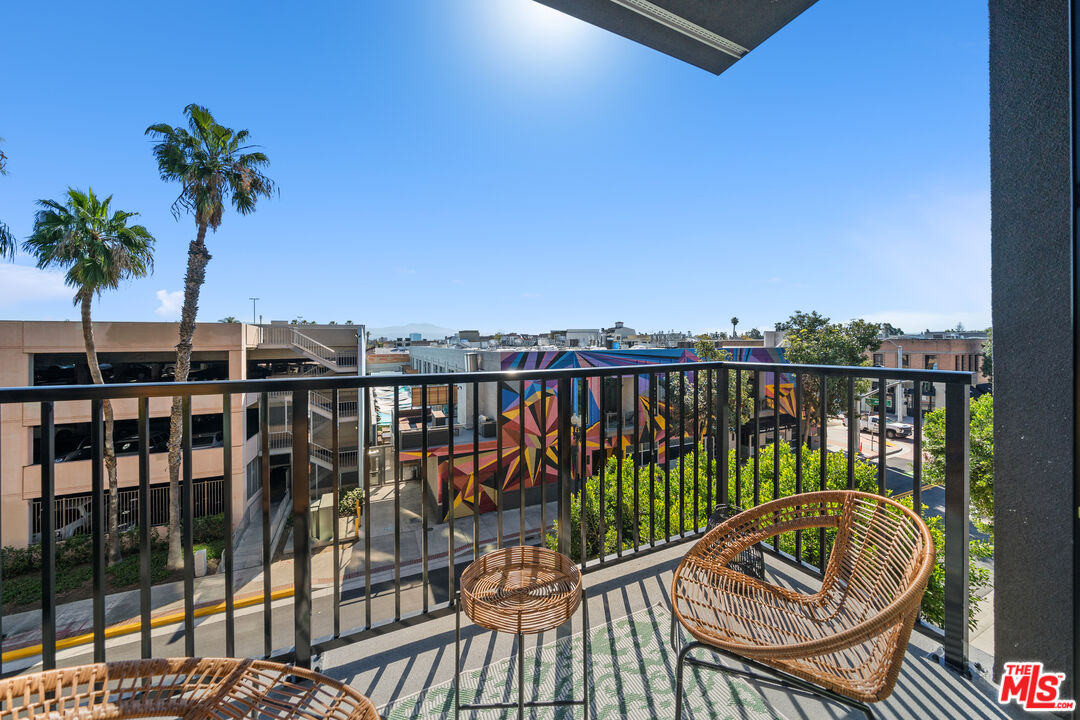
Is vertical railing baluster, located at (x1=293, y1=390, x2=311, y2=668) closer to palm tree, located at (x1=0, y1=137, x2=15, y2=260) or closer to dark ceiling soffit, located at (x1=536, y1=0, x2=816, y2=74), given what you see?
dark ceiling soffit, located at (x1=536, y1=0, x2=816, y2=74)

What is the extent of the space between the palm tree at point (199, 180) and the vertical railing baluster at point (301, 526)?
12256 mm

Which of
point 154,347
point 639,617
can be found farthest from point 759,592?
point 154,347

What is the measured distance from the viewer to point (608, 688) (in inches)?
52.6

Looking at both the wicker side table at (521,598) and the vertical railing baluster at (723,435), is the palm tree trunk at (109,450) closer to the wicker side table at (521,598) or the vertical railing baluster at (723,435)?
the wicker side table at (521,598)

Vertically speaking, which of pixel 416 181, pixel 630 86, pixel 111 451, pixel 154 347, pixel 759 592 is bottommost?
pixel 111 451

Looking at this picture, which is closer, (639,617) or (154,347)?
(639,617)

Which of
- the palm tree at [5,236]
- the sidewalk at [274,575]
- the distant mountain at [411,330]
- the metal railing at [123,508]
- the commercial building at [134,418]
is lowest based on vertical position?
the sidewalk at [274,575]

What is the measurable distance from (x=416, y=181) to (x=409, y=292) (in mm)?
39159

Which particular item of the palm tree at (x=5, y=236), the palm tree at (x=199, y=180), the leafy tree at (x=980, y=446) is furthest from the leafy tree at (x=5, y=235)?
the leafy tree at (x=980, y=446)

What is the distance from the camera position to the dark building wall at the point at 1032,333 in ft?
3.77

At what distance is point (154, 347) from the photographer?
13.3 meters

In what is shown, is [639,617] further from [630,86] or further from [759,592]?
[630,86]

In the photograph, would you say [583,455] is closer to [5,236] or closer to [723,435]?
[723,435]

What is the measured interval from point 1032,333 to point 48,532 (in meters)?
2.70
